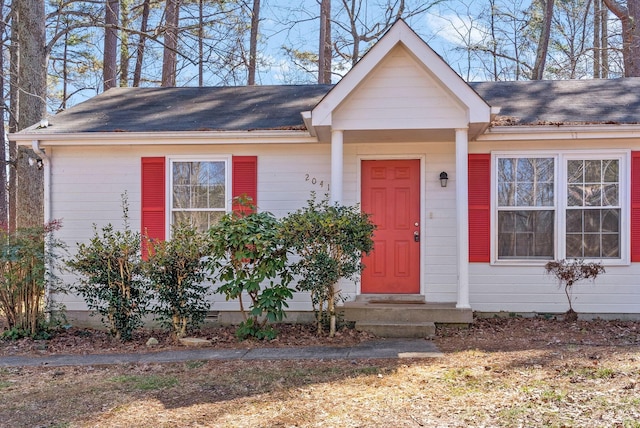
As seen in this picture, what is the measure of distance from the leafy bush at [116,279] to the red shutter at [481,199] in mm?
4697

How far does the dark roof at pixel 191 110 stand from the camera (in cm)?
780

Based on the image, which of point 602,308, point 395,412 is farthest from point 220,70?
point 395,412

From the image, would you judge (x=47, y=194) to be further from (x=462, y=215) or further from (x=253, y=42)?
(x=253, y=42)

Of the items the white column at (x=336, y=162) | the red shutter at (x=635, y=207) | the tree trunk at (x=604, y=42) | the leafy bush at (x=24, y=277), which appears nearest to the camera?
the leafy bush at (x=24, y=277)

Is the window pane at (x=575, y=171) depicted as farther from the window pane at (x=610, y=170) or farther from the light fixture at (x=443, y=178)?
the light fixture at (x=443, y=178)

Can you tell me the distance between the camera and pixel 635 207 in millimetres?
7371

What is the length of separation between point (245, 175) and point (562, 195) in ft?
15.3

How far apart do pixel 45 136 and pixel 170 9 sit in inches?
341

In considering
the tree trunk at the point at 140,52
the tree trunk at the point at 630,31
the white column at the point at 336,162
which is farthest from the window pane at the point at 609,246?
the tree trunk at the point at 140,52

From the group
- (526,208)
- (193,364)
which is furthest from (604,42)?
(193,364)

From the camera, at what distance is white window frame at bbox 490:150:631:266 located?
740cm

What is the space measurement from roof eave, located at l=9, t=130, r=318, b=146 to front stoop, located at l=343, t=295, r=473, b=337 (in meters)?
2.57

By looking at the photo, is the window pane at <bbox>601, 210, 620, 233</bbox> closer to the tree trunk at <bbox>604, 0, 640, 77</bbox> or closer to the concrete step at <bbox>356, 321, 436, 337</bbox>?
the concrete step at <bbox>356, 321, 436, 337</bbox>

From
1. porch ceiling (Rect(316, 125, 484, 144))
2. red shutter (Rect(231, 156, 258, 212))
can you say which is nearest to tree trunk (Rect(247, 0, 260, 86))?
red shutter (Rect(231, 156, 258, 212))
